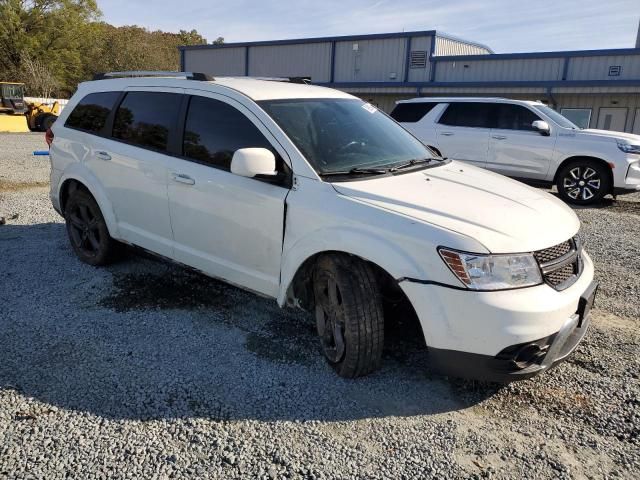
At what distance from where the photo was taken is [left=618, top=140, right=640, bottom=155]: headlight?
30.3 feet

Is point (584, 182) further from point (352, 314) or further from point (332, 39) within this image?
point (332, 39)

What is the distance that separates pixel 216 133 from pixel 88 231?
2083 mm

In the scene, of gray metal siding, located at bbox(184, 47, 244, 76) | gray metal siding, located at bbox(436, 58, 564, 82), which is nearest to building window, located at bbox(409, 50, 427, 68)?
gray metal siding, located at bbox(436, 58, 564, 82)

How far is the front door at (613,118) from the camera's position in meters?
21.2

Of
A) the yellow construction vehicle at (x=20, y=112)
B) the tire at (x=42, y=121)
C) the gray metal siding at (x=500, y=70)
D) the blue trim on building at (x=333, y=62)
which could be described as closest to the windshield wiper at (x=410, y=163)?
the gray metal siding at (x=500, y=70)

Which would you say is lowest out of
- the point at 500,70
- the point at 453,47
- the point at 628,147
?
the point at 628,147

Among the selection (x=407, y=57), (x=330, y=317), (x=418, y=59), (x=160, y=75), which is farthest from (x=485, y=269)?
(x=407, y=57)

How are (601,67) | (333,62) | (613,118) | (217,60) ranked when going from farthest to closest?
(217,60) < (333,62) < (601,67) < (613,118)

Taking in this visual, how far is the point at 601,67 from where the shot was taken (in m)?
22.0

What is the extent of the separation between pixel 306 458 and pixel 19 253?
4462mm

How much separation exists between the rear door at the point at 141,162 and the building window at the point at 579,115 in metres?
21.2

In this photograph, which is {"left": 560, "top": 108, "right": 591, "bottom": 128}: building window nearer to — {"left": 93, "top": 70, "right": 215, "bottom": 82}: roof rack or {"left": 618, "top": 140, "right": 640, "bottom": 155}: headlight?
{"left": 618, "top": 140, "right": 640, "bottom": 155}: headlight

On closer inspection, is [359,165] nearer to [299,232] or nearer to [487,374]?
[299,232]

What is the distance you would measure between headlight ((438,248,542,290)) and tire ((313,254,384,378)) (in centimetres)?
57
